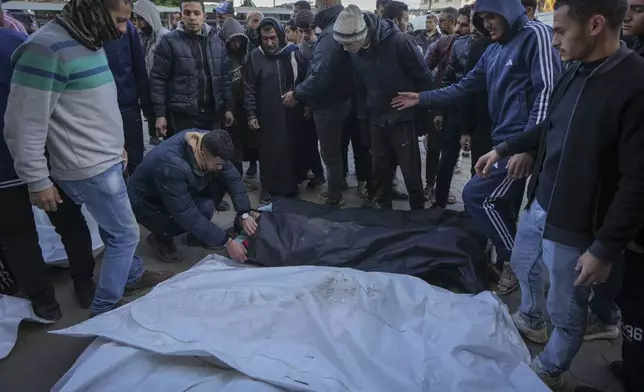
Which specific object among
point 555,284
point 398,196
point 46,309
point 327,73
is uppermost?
point 327,73

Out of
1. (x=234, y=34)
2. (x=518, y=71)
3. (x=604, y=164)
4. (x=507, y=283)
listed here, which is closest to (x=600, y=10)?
(x=604, y=164)

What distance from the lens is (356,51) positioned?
3225 mm

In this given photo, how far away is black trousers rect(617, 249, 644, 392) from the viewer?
5.55 ft

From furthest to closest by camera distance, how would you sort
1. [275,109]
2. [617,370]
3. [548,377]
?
1. [275,109]
2. [617,370]
3. [548,377]

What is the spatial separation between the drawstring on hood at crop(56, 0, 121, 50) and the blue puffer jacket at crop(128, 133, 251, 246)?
845 millimetres

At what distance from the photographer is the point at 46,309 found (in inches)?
97.3

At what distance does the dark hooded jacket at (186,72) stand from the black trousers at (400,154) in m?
1.41

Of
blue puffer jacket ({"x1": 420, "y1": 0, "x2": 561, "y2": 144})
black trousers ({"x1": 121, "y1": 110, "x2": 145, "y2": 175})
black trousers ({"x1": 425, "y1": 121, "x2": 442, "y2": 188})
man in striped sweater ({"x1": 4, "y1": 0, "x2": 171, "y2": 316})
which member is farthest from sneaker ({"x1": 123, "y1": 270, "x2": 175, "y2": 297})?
black trousers ({"x1": 425, "y1": 121, "x2": 442, "y2": 188})

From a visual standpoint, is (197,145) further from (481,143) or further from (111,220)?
(481,143)

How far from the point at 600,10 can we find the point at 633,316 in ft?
3.61

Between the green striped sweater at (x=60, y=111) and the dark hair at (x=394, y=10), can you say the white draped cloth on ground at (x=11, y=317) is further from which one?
the dark hair at (x=394, y=10)

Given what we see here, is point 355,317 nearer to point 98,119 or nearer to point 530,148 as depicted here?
point 530,148

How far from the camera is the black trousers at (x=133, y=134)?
11.6 ft

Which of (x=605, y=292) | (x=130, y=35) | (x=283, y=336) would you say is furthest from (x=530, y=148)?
(x=130, y=35)
